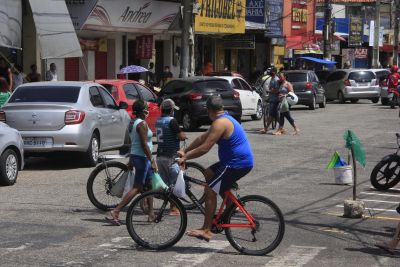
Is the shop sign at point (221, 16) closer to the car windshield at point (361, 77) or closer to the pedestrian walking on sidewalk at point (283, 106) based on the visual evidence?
the car windshield at point (361, 77)

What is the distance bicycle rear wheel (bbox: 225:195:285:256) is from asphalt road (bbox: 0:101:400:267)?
4.8 inches

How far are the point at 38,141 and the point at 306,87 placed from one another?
1987 cm

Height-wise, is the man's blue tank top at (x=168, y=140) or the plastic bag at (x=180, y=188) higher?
the man's blue tank top at (x=168, y=140)

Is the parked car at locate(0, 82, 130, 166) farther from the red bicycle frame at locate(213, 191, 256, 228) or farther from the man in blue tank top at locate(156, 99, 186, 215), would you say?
the red bicycle frame at locate(213, 191, 256, 228)

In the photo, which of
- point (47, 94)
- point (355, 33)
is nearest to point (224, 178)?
point (47, 94)

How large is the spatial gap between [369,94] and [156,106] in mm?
21132

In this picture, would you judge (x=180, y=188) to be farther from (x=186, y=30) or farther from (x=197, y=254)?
(x=186, y=30)

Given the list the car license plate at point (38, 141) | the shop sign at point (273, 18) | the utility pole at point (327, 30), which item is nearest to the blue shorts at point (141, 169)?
the car license plate at point (38, 141)

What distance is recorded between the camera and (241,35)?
41.3 m

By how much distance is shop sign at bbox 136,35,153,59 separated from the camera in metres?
32.7

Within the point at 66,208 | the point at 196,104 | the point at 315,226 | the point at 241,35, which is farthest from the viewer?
the point at 241,35

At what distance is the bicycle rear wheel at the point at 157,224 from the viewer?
27.3 ft

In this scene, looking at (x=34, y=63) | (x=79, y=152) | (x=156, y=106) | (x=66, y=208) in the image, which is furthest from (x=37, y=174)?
(x=34, y=63)

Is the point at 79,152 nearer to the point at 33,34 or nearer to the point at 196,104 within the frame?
the point at 196,104
